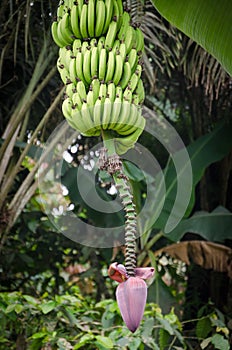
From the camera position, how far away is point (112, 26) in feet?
3.73

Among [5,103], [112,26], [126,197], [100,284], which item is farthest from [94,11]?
[100,284]

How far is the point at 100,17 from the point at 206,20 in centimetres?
24

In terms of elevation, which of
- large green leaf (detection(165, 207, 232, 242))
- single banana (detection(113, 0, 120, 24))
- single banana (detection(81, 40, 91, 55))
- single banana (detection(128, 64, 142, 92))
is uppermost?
single banana (detection(113, 0, 120, 24))

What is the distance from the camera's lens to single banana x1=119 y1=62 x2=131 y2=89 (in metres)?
1.12

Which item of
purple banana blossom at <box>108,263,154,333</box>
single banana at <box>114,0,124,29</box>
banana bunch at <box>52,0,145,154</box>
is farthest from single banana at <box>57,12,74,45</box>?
purple banana blossom at <box>108,263,154,333</box>

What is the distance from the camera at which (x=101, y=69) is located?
1104mm

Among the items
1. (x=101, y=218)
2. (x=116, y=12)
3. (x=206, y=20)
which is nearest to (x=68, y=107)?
(x=116, y=12)

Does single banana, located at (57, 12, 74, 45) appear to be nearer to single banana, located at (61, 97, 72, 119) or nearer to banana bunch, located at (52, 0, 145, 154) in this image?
banana bunch, located at (52, 0, 145, 154)

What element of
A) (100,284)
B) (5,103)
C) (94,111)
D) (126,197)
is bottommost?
(100,284)

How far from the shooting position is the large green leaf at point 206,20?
118cm

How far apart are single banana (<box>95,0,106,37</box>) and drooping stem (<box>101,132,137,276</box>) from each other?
0.24 meters

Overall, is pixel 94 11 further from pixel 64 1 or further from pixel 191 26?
pixel 191 26

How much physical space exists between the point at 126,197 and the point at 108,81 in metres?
0.28

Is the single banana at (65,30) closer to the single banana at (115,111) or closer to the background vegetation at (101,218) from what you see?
the single banana at (115,111)
